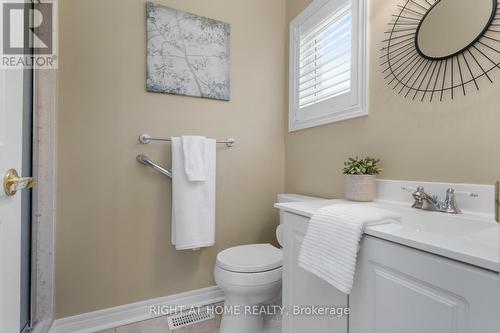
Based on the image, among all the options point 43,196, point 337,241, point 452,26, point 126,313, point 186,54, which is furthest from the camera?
point 186,54

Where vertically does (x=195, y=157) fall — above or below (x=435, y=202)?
above

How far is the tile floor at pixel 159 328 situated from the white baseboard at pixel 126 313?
27mm

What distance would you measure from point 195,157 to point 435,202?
1.21 metres

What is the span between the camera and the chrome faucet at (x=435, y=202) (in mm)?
875

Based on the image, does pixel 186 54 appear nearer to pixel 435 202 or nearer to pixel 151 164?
pixel 151 164

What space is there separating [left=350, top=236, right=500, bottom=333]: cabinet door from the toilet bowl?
0.54 m

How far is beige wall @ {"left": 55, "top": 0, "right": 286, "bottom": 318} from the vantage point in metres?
1.33

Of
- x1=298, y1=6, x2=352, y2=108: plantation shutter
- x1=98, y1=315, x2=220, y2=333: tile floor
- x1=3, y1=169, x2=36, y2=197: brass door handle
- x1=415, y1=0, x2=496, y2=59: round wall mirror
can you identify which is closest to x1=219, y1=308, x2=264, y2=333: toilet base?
x1=98, y1=315, x2=220, y2=333: tile floor

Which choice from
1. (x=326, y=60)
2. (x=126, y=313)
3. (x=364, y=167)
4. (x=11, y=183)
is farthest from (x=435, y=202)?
(x=126, y=313)

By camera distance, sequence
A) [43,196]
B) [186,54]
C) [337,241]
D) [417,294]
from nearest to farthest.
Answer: [417,294] < [337,241] < [43,196] < [186,54]

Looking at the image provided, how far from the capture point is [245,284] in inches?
46.4

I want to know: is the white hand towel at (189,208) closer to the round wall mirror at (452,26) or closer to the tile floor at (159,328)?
the tile floor at (159,328)

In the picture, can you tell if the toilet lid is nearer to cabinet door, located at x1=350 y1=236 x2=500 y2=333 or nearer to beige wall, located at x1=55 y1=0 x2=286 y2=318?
beige wall, located at x1=55 y1=0 x2=286 y2=318

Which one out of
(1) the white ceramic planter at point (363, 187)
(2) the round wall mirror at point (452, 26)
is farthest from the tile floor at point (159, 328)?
(2) the round wall mirror at point (452, 26)
